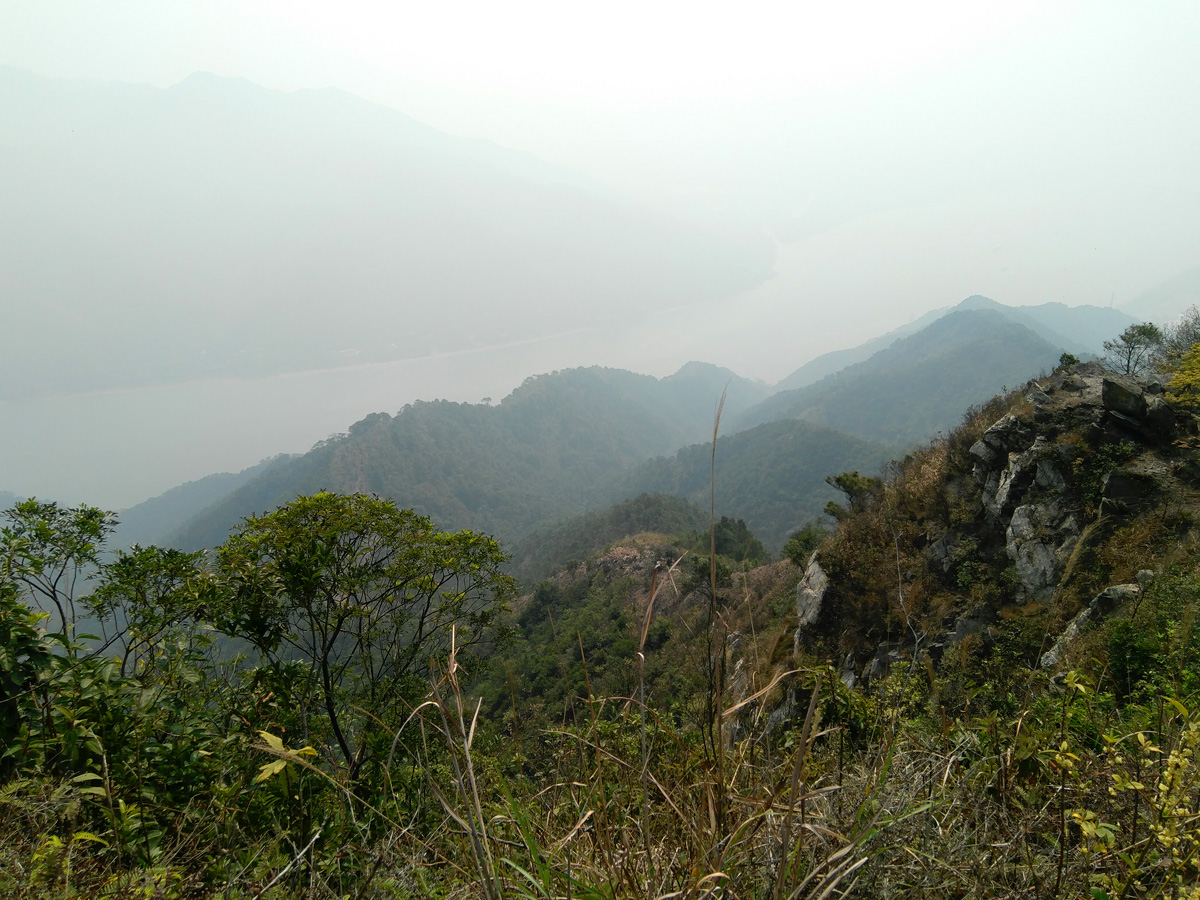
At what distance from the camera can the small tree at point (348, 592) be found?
189 inches

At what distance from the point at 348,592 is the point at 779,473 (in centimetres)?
11567

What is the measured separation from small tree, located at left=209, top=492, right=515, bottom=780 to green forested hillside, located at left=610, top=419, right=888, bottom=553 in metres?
83.8

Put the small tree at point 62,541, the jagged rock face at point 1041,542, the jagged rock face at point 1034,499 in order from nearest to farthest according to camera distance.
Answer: the small tree at point 62,541 < the jagged rock face at point 1034,499 < the jagged rock face at point 1041,542

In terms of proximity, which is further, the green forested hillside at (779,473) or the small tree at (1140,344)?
the green forested hillside at (779,473)

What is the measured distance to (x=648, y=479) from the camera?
153 metres

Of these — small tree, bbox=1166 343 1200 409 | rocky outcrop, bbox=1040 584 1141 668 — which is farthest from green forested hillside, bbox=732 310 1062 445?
rocky outcrop, bbox=1040 584 1141 668

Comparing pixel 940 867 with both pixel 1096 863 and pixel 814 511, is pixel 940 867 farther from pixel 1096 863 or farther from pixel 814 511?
pixel 814 511

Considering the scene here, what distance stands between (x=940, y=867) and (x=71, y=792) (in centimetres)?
297

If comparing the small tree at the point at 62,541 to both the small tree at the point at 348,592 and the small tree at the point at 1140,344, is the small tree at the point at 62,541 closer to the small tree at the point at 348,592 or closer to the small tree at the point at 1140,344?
the small tree at the point at 348,592

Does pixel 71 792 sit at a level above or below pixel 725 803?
above

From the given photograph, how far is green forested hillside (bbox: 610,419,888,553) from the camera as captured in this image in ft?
334

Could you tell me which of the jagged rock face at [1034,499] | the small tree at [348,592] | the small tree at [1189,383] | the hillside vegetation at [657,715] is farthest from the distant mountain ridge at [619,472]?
the small tree at [348,592]

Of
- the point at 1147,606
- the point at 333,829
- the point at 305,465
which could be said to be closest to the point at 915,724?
the point at 333,829

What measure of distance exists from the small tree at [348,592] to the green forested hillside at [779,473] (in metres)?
83.8
